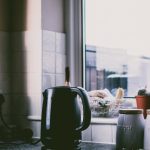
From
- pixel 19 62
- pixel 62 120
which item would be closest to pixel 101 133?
pixel 62 120

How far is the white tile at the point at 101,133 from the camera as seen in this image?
1.95 meters

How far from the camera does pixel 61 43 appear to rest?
2260mm

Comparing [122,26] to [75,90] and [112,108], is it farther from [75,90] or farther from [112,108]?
[75,90]

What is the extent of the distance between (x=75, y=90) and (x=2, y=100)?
2.18 ft

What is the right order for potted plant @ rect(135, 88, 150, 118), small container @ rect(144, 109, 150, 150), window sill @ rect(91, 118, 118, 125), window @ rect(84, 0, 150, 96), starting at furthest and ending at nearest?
window @ rect(84, 0, 150, 96) → window sill @ rect(91, 118, 118, 125) → potted plant @ rect(135, 88, 150, 118) → small container @ rect(144, 109, 150, 150)

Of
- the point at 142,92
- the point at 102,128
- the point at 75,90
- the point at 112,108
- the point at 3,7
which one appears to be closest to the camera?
the point at 75,90

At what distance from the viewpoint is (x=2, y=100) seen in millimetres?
2137

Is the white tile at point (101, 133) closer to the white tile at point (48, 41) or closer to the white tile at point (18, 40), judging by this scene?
the white tile at point (48, 41)

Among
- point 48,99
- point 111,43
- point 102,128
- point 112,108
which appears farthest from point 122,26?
point 48,99

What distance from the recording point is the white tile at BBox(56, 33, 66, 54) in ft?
7.33

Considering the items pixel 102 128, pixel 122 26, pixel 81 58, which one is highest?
pixel 122 26

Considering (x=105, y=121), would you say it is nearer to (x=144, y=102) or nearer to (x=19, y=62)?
(x=144, y=102)

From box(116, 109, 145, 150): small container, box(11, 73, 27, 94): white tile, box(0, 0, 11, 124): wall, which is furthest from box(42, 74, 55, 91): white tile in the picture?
box(116, 109, 145, 150): small container

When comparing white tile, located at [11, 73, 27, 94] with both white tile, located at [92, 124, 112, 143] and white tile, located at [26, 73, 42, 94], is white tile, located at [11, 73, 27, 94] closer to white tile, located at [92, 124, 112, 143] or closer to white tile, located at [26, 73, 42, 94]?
white tile, located at [26, 73, 42, 94]
